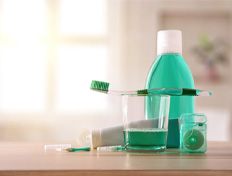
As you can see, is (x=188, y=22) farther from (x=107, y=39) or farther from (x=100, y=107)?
(x=100, y=107)

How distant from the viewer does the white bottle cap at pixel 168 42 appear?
99 cm

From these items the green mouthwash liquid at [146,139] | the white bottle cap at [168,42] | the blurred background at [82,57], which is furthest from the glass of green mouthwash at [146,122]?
the blurred background at [82,57]

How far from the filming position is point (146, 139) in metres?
0.88

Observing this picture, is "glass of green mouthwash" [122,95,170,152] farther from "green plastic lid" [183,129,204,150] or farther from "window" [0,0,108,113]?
"window" [0,0,108,113]

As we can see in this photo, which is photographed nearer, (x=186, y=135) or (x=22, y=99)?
(x=186, y=135)

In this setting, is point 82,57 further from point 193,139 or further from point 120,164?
point 120,164

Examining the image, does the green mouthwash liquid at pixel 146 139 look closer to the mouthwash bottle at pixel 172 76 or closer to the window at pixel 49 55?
the mouthwash bottle at pixel 172 76

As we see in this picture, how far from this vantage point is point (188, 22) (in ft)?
14.0

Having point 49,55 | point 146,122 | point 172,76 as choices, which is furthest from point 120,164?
point 49,55

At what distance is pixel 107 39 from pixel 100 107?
0.54 meters

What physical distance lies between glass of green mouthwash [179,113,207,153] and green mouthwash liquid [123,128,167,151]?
0.13ft

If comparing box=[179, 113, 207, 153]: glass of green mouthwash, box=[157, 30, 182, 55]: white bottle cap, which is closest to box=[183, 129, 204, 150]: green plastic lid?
box=[179, 113, 207, 153]: glass of green mouthwash

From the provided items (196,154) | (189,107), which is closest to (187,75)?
(189,107)

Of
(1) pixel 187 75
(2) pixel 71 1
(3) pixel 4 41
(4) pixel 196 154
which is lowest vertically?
(4) pixel 196 154
